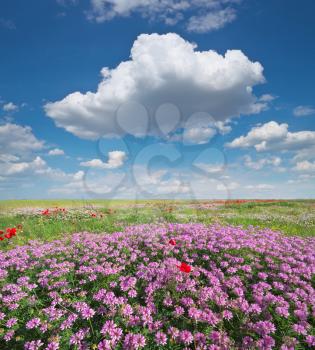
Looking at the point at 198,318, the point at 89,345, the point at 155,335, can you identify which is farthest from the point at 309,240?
the point at 89,345

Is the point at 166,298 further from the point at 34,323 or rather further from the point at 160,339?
the point at 34,323

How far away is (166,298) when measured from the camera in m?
4.86

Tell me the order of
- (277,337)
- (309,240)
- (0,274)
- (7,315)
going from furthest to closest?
(309,240) < (0,274) < (7,315) < (277,337)

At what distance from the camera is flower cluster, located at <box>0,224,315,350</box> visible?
4051mm

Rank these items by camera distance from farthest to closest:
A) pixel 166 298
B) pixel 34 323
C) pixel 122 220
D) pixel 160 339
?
pixel 122 220 < pixel 166 298 < pixel 34 323 < pixel 160 339

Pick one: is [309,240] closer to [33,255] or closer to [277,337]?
[277,337]

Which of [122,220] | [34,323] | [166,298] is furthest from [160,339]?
[122,220]

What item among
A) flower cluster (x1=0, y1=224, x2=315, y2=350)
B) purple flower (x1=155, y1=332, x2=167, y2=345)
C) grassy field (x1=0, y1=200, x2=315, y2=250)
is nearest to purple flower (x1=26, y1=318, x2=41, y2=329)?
flower cluster (x1=0, y1=224, x2=315, y2=350)

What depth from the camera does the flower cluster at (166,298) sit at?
4.05 meters

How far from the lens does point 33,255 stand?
283 inches

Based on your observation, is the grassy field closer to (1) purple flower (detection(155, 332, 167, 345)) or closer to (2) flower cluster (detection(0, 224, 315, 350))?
(2) flower cluster (detection(0, 224, 315, 350))

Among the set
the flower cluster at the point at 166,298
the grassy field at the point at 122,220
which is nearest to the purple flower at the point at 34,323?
the flower cluster at the point at 166,298

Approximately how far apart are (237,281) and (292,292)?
1.04m

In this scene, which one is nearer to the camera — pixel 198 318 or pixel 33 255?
pixel 198 318
